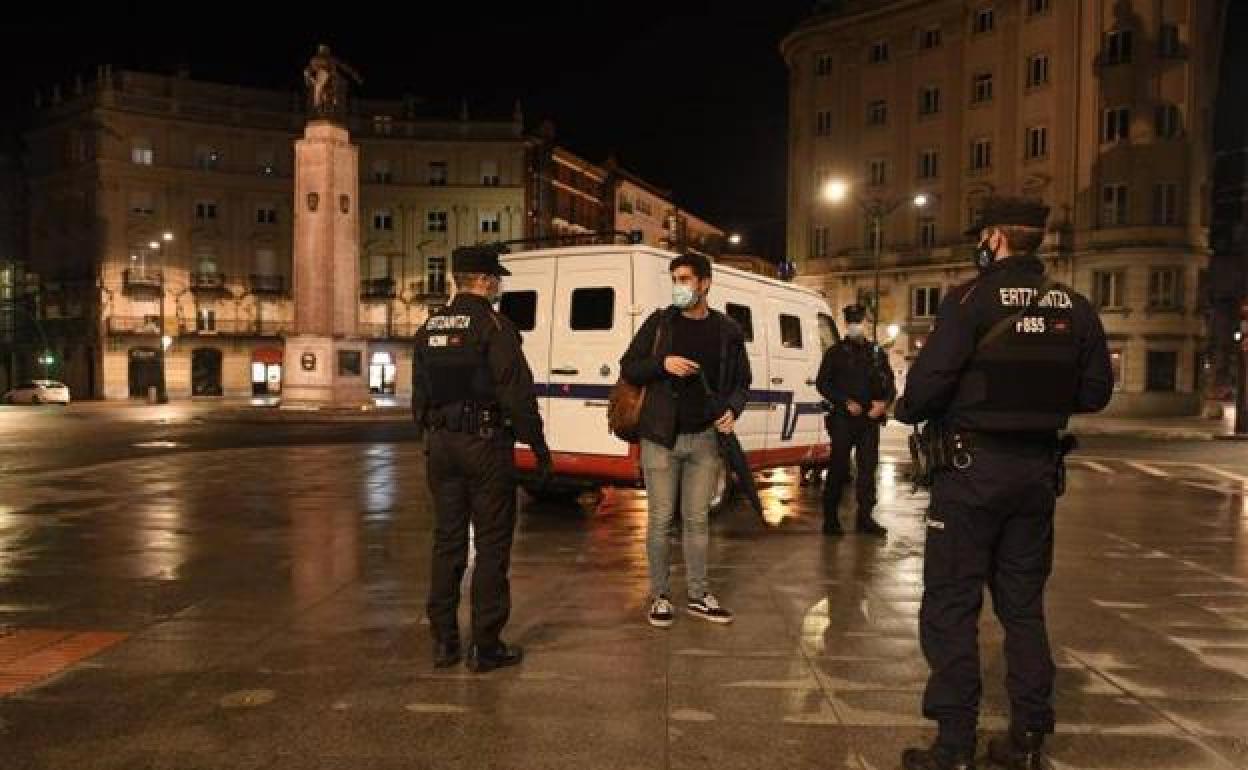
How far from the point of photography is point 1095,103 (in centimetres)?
4156

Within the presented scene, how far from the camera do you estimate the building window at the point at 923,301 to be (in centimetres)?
4747

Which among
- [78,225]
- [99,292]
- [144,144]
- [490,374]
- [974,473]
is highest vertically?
[144,144]

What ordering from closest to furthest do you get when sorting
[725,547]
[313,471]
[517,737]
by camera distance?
[517,737], [725,547], [313,471]

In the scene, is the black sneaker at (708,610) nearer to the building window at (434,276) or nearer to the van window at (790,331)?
the van window at (790,331)

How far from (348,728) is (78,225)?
6371 cm

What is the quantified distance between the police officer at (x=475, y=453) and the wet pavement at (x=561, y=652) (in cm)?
26

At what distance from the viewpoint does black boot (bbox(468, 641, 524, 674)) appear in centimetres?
490

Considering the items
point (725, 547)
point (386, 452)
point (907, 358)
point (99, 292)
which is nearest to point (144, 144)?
point (99, 292)

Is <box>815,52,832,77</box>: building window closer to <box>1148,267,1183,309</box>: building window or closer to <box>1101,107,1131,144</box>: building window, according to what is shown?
<box>1101,107,1131,144</box>: building window

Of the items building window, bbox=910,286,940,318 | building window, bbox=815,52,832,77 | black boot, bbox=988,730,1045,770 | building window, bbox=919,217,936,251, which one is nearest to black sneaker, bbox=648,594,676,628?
black boot, bbox=988,730,1045,770

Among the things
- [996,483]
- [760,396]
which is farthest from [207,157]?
[996,483]

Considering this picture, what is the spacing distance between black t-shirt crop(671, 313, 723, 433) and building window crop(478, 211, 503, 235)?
61.1 metres

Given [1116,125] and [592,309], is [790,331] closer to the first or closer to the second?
[592,309]

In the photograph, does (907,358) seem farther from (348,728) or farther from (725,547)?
(348,728)
